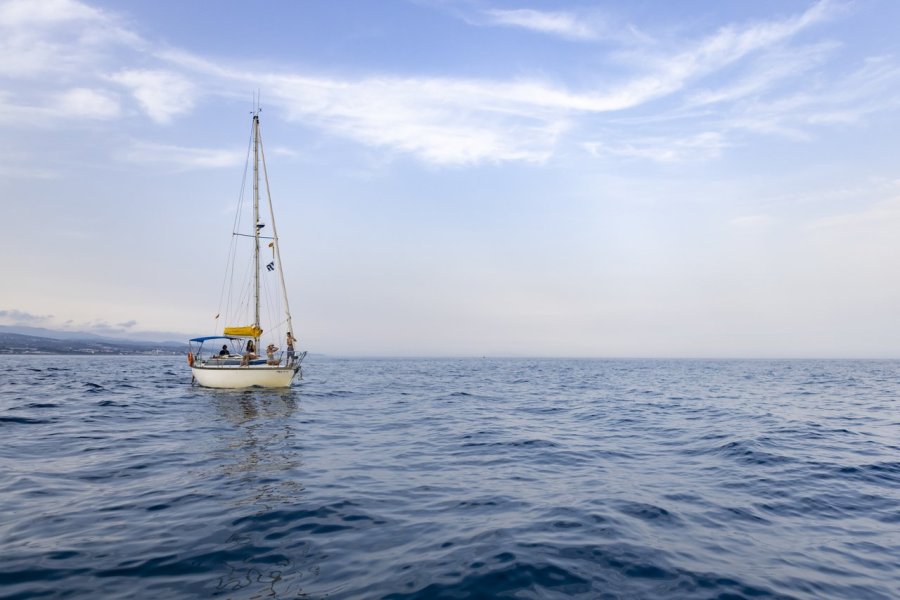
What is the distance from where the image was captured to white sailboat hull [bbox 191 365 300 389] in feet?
114

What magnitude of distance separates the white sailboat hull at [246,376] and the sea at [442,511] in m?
12.6

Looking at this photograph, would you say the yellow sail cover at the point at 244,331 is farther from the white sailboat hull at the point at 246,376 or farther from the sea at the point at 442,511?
the sea at the point at 442,511

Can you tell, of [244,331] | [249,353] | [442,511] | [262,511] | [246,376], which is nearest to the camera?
[262,511]

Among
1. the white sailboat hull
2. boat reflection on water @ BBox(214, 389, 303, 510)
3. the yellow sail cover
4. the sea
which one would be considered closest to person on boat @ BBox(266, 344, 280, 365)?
the white sailboat hull

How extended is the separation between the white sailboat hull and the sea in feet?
41.3

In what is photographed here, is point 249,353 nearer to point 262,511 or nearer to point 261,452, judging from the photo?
point 261,452

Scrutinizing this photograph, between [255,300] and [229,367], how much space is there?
8257 millimetres

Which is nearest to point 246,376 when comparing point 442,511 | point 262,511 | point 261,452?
point 261,452

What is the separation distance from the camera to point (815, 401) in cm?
3522

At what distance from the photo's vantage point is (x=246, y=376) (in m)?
35.1

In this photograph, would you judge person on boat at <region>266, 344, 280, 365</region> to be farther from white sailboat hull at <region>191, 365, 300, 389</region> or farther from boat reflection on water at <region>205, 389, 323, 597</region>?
boat reflection on water at <region>205, 389, 323, 597</region>

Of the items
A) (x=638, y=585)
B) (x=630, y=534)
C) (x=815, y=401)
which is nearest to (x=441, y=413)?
(x=630, y=534)

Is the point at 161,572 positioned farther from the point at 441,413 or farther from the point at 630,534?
the point at 441,413

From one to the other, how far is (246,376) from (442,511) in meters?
28.6
